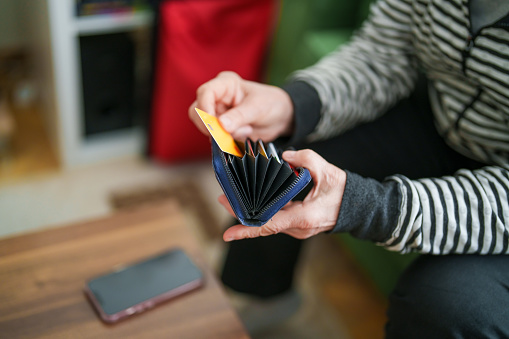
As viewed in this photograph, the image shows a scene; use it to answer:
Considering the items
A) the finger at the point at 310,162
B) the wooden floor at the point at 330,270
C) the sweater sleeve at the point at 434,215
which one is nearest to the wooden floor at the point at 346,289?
the wooden floor at the point at 330,270

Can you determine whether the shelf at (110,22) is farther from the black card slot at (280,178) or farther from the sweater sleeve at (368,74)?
the black card slot at (280,178)

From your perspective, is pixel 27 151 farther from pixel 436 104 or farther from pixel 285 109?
pixel 436 104

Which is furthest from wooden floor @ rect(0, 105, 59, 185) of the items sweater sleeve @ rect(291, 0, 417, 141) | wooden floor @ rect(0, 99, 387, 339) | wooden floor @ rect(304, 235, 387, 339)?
sweater sleeve @ rect(291, 0, 417, 141)

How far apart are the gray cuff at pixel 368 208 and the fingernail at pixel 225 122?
0.21 meters

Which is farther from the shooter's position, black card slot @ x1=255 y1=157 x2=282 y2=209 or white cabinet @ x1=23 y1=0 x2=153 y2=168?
white cabinet @ x1=23 y1=0 x2=153 y2=168

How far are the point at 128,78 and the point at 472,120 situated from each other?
1.04 meters

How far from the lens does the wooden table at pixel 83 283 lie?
29.1 inches

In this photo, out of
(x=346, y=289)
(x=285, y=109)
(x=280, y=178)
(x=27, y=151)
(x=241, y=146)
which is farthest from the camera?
(x=27, y=151)

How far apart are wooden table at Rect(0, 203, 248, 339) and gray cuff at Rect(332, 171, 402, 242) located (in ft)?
0.80

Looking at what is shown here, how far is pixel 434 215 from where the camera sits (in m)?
0.74

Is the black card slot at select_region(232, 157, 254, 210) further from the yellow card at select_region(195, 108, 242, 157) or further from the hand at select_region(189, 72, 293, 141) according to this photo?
the hand at select_region(189, 72, 293, 141)

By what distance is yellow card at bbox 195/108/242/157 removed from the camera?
2.26 ft

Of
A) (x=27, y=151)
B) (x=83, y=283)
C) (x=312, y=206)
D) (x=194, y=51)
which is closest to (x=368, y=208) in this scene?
(x=312, y=206)

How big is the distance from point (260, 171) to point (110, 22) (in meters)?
0.93
